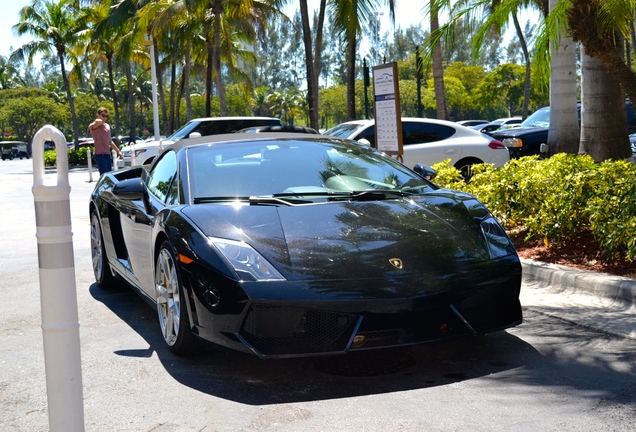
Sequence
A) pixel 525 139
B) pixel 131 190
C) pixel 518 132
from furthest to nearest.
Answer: pixel 518 132 < pixel 525 139 < pixel 131 190

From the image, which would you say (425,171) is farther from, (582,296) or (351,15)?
(351,15)

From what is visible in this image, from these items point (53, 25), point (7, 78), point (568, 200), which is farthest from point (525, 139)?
point (7, 78)

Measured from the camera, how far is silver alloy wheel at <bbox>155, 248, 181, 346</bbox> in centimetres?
498

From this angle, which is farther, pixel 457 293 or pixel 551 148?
pixel 551 148

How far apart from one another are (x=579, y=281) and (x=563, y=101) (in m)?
5.83

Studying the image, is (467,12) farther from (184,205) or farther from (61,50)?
(61,50)

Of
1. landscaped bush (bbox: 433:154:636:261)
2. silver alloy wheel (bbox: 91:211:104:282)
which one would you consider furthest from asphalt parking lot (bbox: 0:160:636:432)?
silver alloy wheel (bbox: 91:211:104:282)

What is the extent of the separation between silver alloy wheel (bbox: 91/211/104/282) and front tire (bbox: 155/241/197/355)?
82.1 inches

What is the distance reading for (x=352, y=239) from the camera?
4.81 metres

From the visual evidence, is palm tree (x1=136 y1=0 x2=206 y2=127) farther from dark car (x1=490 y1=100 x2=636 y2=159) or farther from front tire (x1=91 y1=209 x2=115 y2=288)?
front tire (x1=91 y1=209 x2=115 y2=288)

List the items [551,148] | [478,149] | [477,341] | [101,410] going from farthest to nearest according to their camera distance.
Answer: [478,149] < [551,148] < [477,341] < [101,410]

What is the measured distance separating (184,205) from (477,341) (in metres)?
2.01

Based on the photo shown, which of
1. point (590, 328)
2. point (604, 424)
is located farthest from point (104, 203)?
point (604, 424)

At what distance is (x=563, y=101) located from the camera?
11734 mm
